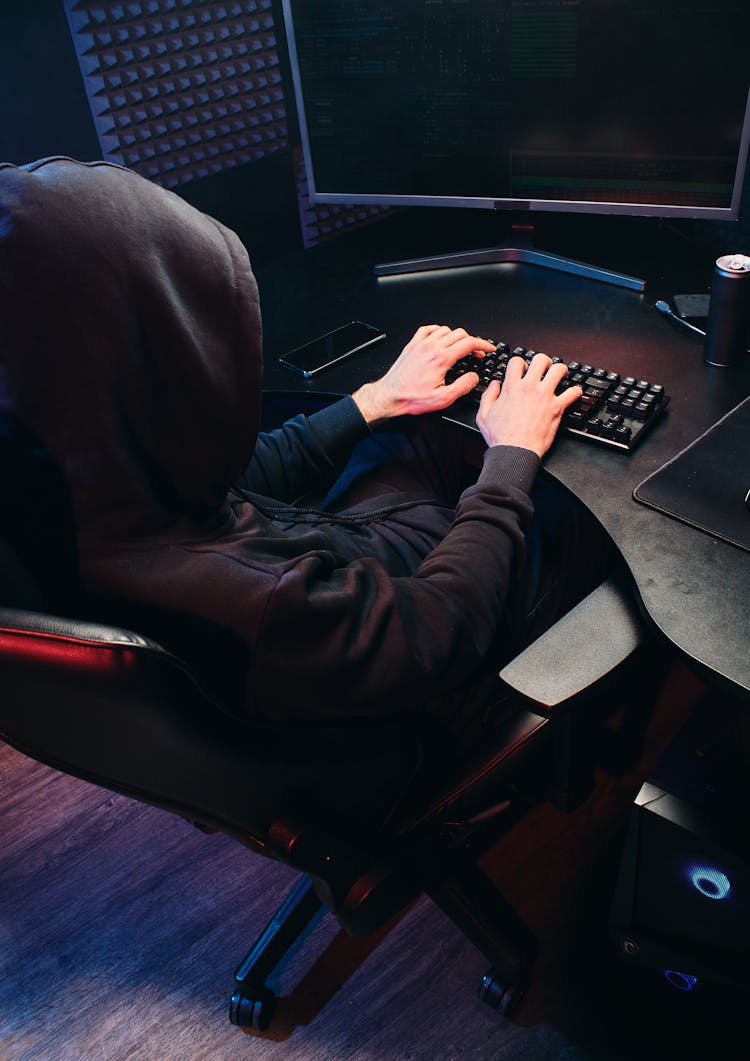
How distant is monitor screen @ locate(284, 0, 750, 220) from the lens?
1.20 metres

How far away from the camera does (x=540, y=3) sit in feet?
4.03

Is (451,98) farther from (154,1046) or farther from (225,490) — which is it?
(154,1046)

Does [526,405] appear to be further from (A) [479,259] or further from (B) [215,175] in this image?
(B) [215,175]

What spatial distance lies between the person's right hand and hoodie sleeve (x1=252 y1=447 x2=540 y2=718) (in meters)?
0.11

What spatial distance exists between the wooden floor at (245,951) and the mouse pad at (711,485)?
0.70 meters

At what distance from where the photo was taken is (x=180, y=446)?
0.73 metres

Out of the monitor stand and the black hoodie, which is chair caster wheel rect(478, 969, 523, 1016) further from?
the monitor stand

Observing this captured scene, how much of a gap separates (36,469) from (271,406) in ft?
2.60

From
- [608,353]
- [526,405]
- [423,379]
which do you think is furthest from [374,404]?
[608,353]

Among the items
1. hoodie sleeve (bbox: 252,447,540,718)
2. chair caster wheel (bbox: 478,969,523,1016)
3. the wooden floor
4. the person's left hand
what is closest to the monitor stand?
the person's left hand

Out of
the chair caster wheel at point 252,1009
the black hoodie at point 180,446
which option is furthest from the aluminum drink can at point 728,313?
the chair caster wheel at point 252,1009

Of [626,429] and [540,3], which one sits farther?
[540,3]

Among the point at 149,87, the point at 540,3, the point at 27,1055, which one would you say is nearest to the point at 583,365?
the point at 540,3

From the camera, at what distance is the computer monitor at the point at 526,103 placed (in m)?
1.20
